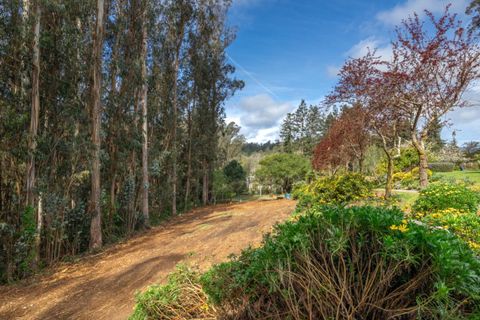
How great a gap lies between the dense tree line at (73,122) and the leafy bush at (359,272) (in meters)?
6.93

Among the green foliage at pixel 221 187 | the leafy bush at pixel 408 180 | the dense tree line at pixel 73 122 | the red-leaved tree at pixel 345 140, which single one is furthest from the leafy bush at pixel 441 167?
the dense tree line at pixel 73 122

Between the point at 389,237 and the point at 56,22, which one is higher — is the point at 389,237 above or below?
below

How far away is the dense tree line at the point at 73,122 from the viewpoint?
6.67 metres

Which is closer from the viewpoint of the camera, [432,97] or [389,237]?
[389,237]

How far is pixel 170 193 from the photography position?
1625cm

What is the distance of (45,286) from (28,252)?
4.72 feet

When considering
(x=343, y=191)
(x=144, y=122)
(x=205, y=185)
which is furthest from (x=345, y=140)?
(x=205, y=185)

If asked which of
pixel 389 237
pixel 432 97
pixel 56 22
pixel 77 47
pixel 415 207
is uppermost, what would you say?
pixel 56 22

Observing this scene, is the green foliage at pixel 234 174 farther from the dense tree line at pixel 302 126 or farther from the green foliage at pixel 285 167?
the dense tree line at pixel 302 126

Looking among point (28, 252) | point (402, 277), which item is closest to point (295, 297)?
point (402, 277)

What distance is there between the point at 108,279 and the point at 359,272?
216 inches

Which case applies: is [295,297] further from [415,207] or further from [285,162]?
[285,162]

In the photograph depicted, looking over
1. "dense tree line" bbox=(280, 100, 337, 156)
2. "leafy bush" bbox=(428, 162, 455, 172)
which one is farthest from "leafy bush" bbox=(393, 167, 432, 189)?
"dense tree line" bbox=(280, 100, 337, 156)

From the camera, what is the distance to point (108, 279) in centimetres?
557
